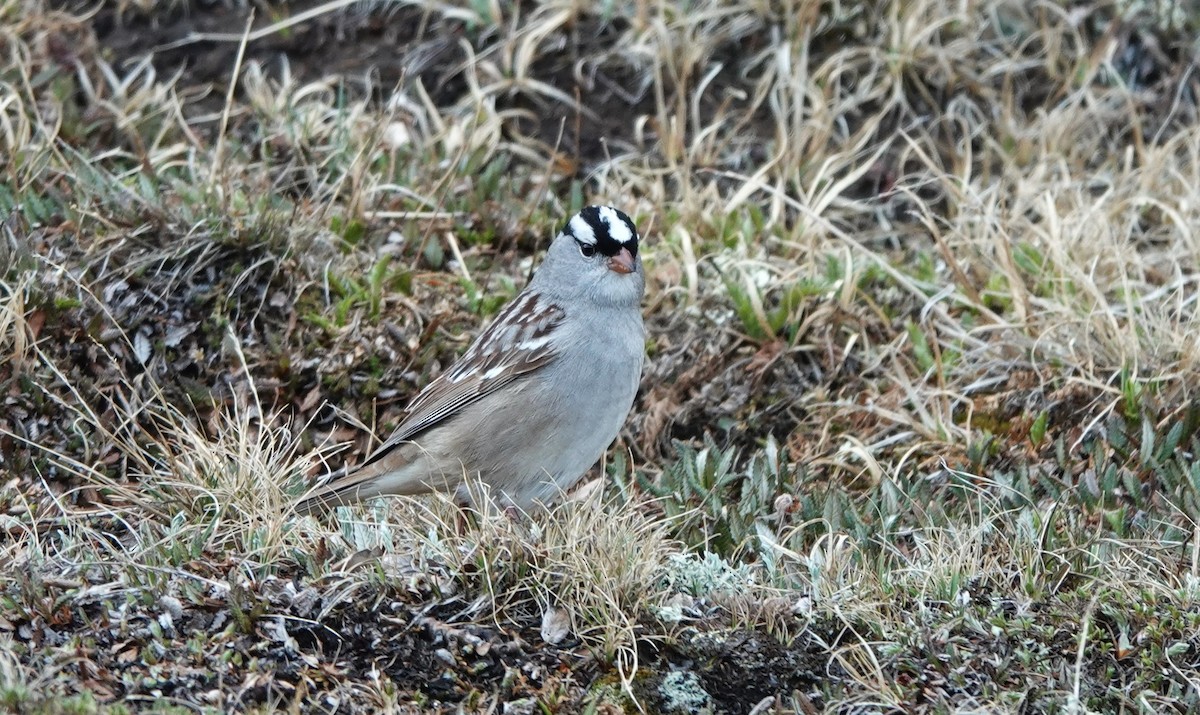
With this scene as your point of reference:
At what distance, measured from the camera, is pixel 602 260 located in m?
5.91

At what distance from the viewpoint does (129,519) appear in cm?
528

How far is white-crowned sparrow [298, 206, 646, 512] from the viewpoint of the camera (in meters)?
5.59

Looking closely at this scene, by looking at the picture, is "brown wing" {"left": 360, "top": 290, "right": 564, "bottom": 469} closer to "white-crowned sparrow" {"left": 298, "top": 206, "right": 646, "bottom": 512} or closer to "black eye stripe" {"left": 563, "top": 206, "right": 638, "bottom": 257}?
"white-crowned sparrow" {"left": 298, "top": 206, "right": 646, "bottom": 512}

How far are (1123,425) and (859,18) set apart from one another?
3238 mm

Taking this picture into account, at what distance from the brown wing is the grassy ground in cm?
32

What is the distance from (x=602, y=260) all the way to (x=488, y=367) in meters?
0.62

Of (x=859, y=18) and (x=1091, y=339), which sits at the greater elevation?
(x=859, y=18)

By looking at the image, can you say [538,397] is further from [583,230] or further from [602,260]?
[583,230]

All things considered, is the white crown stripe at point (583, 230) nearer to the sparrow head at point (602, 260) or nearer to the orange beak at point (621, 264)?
the sparrow head at point (602, 260)

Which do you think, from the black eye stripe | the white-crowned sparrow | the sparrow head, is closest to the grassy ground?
the white-crowned sparrow

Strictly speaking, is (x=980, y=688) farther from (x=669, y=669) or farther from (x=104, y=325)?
(x=104, y=325)

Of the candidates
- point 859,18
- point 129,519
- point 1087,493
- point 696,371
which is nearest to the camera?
point 129,519

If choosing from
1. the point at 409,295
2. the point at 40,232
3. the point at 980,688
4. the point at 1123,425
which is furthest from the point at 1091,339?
the point at 40,232

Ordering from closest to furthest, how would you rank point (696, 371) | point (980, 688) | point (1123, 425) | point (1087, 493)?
point (980, 688)
point (1087, 493)
point (1123, 425)
point (696, 371)
